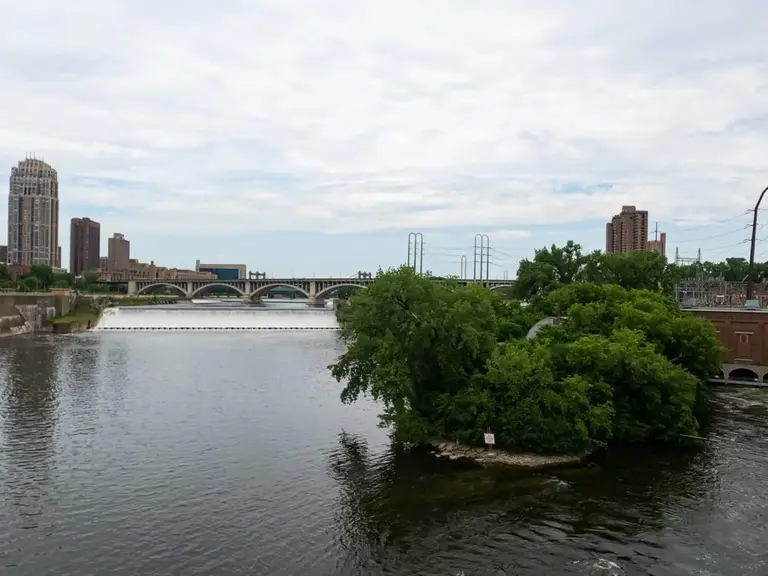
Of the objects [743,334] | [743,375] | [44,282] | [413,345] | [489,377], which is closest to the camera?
[489,377]

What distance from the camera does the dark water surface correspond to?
52.5ft

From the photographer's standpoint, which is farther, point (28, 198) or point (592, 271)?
point (28, 198)

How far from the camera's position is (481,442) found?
81.7ft

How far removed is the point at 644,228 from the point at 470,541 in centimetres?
11071

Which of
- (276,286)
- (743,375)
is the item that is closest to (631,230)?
(276,286)

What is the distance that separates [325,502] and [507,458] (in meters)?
7.46

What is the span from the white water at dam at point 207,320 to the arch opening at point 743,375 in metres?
55.4

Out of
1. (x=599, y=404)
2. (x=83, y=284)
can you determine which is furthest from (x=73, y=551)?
(x=83, y=284)

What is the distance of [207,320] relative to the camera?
8862 cm

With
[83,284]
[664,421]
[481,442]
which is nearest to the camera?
[481,442]

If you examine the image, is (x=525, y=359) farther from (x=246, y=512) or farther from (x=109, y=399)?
(x=109, y=399)

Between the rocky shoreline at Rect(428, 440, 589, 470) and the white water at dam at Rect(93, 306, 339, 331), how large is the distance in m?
64.4

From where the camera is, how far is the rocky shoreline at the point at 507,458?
77.4 feet

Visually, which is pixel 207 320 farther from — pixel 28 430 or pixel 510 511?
pixel 510 511
